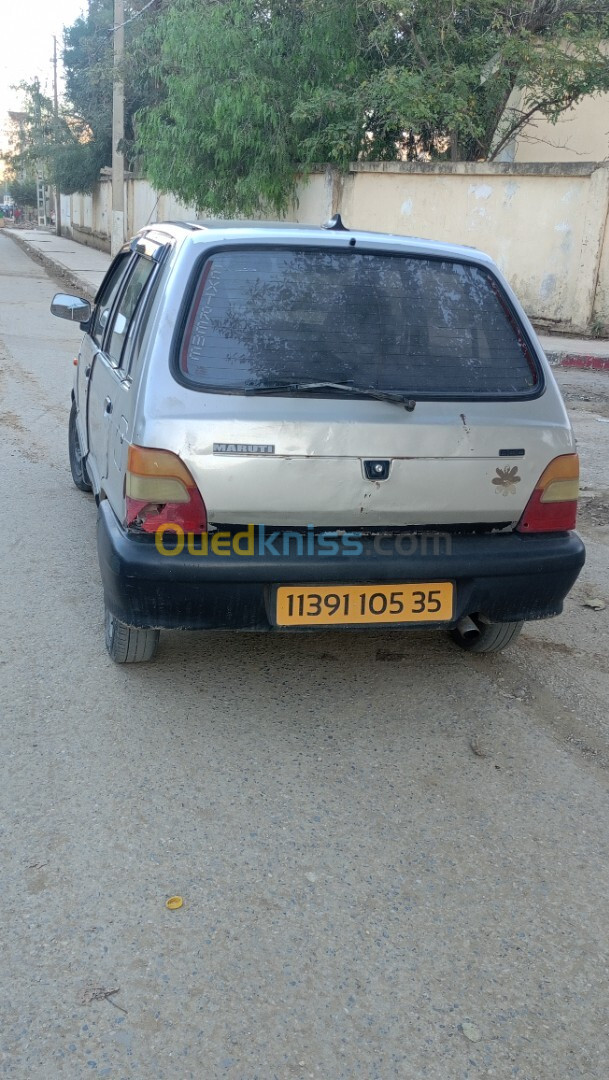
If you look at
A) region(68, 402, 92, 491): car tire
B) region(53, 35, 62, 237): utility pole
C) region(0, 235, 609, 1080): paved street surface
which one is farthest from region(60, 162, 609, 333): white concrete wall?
region(53, 35, 62, 237): utility pole

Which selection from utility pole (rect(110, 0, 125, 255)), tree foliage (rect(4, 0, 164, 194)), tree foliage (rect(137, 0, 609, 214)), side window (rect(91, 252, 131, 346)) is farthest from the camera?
tree foliage (rect(4, 0, 164, 194))

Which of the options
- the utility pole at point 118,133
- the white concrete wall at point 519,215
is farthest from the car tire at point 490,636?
the utility pole at point 118,133

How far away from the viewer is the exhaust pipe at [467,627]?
142 inches

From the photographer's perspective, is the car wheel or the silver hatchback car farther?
the car wheel

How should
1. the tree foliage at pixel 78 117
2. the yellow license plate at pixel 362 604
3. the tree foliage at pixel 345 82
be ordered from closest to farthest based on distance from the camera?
1. the yellow license plate at pixel 362 604
2. the tree foliage at pixel 345 82
3. the tree foliage at pixel 78 117

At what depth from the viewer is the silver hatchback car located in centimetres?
321

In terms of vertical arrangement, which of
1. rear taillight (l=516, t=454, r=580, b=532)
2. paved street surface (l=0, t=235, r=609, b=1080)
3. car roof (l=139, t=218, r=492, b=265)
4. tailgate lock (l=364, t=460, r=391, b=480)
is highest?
car roof (l=139, t=218, r=492, b=265)

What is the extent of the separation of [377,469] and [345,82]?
1568 centimetres

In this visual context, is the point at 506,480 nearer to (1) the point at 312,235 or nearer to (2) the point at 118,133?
(1) the point at 312,235

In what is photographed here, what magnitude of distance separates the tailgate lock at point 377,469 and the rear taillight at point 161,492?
0.56m

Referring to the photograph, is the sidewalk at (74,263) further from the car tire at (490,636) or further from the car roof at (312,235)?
the car tire at (490,636)

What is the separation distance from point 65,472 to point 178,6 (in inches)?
598

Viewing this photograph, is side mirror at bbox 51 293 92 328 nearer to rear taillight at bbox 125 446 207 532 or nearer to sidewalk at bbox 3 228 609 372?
rear taillight at bbox 125 446 207 532

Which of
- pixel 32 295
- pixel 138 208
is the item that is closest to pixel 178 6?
pixel 32 295
